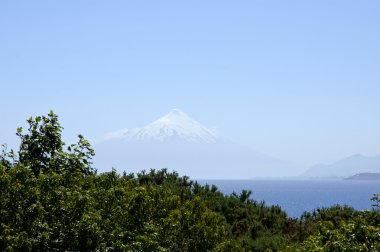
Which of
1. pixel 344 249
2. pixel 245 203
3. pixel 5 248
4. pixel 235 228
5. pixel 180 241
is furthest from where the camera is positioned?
pixel 245 203

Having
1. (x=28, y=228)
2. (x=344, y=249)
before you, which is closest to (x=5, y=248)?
(x=28, y=228)

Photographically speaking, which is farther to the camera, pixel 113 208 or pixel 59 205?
pixel 113 208

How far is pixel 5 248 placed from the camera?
1184 centimetres

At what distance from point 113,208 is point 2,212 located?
9.45 ft

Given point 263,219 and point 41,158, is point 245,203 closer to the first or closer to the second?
point 263,219

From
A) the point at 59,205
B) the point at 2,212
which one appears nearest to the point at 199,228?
the point at 59,205

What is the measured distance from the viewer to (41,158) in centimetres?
1686

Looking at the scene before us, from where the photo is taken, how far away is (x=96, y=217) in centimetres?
1262

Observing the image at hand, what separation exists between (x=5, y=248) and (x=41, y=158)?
5337 millimetres

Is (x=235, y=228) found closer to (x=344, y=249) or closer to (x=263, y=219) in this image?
(x=263, y=219)

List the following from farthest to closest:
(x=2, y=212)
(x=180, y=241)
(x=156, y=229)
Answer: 1. (x=180, y=241)
2. (x=156, y=229)
3. (x=2, y=212)

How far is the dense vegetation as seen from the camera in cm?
1205

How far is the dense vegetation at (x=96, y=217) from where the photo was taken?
475 inches

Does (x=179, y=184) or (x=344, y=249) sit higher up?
(x=179, y=184)
